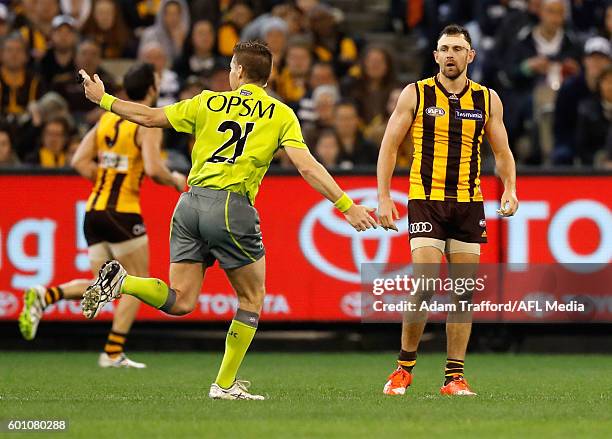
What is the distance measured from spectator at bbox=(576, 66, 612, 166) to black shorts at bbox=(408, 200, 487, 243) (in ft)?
22.6

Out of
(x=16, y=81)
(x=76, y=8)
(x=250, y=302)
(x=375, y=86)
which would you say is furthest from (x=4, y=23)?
(x=250, y=302)

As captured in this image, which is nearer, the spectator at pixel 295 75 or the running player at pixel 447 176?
the running player at pixel 447 176

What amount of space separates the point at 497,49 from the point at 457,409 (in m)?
10.2

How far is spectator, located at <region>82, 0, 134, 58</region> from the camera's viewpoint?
60.2ft

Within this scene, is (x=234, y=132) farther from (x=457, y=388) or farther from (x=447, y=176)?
(x=457, y=388)

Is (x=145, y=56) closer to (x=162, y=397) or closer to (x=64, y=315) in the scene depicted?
(x=64, y=315)

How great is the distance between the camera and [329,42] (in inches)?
737

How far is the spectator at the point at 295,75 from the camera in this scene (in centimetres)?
1748

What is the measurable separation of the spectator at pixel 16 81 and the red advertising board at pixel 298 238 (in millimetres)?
2968

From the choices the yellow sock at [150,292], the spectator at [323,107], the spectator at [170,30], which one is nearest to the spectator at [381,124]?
the spectator at [323,107]

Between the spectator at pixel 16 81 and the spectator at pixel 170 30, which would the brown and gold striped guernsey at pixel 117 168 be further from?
the spectator at pixel 170 30

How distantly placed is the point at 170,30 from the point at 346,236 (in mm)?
5146

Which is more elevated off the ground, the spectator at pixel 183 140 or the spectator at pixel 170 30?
the spectator at pixel 170 30

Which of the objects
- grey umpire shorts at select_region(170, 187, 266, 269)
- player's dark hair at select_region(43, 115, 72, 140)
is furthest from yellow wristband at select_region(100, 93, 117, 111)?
player's dark hair at select_region(43, 115, 72, 140)
